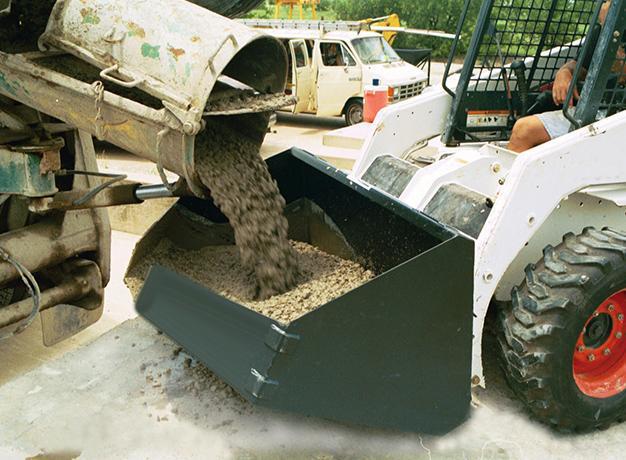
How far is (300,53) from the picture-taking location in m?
13.0

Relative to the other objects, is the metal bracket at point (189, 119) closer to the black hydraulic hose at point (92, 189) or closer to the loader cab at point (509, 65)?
the black hydraulic hose at point (92, 189)

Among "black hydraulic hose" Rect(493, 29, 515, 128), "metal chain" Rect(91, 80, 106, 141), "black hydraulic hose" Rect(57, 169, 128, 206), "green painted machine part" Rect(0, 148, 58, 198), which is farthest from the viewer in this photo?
"black hydraulic hose" Rect(493, 29, 515, 128)

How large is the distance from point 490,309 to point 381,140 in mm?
1246

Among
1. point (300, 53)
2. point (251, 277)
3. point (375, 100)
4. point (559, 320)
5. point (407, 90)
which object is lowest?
point (407, 90)

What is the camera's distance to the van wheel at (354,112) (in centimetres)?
1309

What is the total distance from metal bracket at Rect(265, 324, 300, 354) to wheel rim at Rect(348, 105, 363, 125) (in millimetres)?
10804

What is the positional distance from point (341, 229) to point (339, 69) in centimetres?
947

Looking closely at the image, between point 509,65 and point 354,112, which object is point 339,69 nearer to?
point 354,112

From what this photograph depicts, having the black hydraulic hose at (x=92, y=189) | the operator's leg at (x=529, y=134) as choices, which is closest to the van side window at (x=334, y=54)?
the operator's leg at (x=529, y=134)

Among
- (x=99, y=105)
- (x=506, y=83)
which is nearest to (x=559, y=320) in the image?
(x=506, y=83)

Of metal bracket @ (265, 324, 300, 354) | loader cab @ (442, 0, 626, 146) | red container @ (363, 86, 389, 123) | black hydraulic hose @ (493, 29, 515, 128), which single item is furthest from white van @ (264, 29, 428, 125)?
metal bracket @ (265, 324, 300, 354)

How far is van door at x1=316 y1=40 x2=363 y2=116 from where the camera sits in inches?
506


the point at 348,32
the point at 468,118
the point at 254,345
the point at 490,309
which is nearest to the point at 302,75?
the point at 348,32

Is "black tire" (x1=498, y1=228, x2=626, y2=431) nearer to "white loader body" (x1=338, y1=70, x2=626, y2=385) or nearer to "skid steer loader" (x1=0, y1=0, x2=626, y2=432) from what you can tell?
"skid steer loader" (x1=0, y1=0, x2=626, y2=432)
